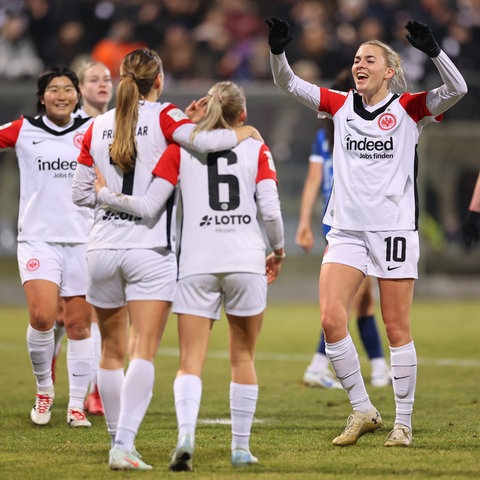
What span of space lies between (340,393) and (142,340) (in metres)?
3.89

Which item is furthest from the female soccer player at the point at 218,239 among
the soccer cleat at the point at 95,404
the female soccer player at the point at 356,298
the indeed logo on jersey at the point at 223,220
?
the female soccer player at the point at 356,298

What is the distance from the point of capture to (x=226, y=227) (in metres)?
5.75

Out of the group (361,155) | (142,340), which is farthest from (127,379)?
(361,155)

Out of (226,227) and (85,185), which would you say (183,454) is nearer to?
(226,227)

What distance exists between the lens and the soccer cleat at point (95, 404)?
833cm

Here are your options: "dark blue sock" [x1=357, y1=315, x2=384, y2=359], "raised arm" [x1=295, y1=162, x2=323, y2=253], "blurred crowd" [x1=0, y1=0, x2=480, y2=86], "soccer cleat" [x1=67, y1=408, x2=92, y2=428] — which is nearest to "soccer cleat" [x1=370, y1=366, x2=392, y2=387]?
"dark blue sock" [x1=357, y1=315, x2=384, y2=359]

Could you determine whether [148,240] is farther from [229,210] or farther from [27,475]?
[27,475]

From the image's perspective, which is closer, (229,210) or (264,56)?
(229,210)

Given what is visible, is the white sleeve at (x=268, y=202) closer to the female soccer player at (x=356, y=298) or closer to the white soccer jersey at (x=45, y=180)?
the white soccer jersey at (x=45, y=180)

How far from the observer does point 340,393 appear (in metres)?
9.34

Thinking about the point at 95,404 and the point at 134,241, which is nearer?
the point at 134,241

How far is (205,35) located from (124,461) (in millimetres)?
13536

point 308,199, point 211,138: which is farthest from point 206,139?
point 308,199

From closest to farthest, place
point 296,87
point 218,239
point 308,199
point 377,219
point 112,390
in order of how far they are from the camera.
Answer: point 218,239 → point 112,390 → point 377,219 → point 296,87 → point 308,199
